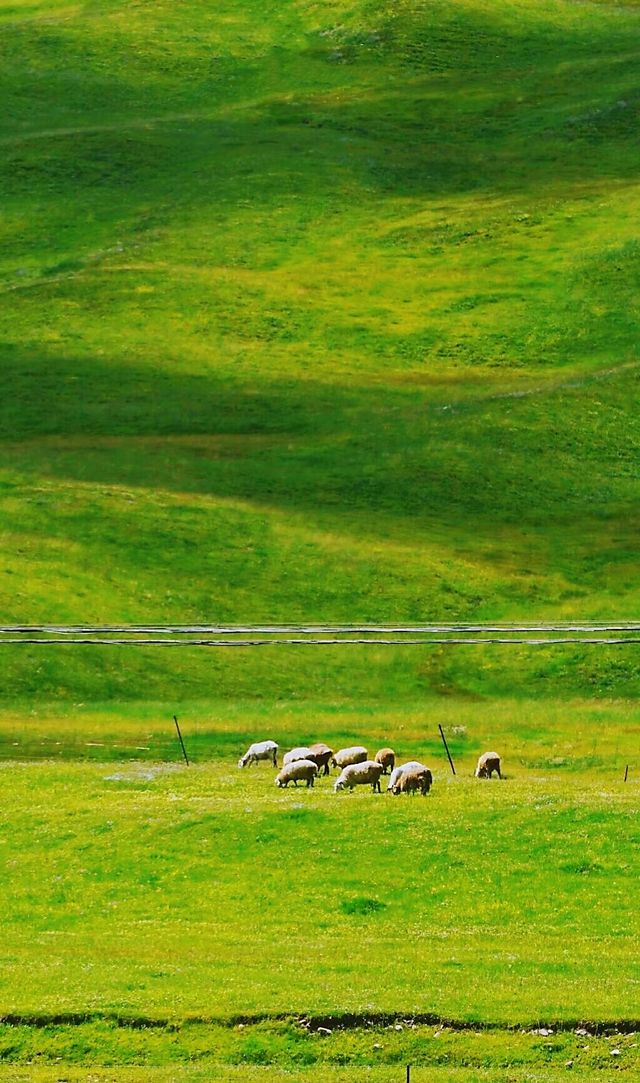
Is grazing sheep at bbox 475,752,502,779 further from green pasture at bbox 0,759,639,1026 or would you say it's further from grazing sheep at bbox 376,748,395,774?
green pasture at bbox 0,759,639,1026

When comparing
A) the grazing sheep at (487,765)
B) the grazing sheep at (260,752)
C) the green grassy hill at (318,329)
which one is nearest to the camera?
the grazing sheep at (487,765)

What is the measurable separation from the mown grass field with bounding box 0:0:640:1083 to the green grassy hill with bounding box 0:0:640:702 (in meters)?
0.32

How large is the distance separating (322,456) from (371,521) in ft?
29.3

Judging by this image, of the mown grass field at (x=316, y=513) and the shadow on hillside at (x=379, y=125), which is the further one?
the shadow on hillside at (x=379, y=125)

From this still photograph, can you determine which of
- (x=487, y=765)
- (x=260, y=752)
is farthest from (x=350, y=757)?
(x=487, y=765)

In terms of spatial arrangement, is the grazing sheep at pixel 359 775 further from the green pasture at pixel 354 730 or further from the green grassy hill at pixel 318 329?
the green grassy hill at pixel 318 329

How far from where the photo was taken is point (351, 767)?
49.3m

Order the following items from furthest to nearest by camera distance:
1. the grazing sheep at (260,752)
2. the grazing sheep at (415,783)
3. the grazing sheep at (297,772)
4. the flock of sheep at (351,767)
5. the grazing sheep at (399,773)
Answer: the grazing sheep at (260,752)
the grazing sheep at (297,772)
the grazing sheep at (399,773)
the flock of sheep at (351,767)
the grazing sheep at (415,783)

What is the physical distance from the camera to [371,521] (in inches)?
3396

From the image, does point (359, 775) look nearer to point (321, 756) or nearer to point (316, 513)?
point (321, 756)

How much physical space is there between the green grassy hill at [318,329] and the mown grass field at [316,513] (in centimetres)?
32

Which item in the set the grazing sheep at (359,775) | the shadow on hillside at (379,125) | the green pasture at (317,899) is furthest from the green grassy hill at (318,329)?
the green pasture at (317,899)

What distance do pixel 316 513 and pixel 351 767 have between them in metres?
38.3

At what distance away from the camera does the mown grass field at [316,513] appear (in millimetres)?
33750
